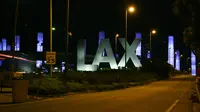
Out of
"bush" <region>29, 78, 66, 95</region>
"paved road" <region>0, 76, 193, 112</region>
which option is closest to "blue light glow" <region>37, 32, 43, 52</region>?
"bush" <region>29, 78, 66, 95</region>

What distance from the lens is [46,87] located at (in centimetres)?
3344

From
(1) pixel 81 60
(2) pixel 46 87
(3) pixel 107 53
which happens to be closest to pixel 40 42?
(1) pixel 81 60

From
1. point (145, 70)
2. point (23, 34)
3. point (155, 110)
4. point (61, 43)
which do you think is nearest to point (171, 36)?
point (61, 43)

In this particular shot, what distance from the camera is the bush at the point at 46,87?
106ft

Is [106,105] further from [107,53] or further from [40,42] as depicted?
[40,42]

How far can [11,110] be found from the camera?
20.3 meters

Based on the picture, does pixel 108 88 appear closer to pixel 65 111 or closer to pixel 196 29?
pixel 65 111

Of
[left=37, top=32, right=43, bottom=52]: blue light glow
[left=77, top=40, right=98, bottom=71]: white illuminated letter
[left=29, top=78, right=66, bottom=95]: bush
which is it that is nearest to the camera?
[left=29, top=78, right=66, bottom=95]: bush

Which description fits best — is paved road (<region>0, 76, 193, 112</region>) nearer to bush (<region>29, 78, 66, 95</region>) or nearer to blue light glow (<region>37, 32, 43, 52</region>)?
bush (<region>29, 78, 66, 95</region>)

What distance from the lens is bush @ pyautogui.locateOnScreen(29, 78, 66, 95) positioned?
3241 centimetres

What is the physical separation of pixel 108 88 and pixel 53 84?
11.3m

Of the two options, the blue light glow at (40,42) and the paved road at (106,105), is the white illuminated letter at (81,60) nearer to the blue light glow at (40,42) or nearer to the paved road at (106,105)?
the blue light glow at (40,42)

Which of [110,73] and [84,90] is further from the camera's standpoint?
[110,73]

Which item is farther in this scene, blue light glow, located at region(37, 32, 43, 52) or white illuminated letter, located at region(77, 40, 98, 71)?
blue light glow, located at region(37, 32, 43, 52)
